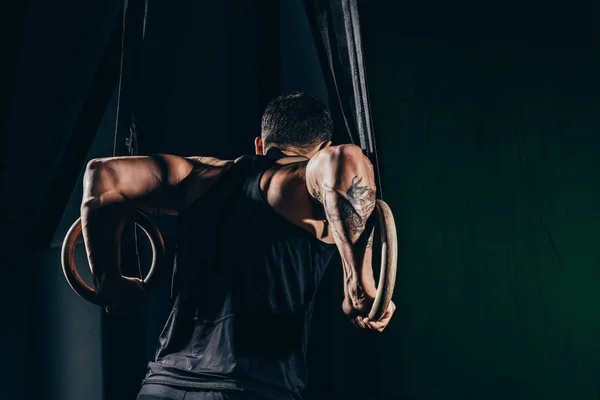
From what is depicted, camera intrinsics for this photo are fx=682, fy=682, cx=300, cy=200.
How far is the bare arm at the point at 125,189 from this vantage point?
170cm

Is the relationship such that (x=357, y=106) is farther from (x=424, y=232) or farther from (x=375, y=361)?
(x=375, y=361)

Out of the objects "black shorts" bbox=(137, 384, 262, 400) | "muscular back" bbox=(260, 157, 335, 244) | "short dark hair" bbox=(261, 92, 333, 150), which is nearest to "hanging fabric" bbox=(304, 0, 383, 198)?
"short dark hair" bbox=(261, 92, 333, 150)

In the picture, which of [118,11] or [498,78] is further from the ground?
[118,11]

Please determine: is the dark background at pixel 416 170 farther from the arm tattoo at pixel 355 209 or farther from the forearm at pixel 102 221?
the arm tattoo at pixel 355 209

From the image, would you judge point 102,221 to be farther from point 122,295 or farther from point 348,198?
point 348,198

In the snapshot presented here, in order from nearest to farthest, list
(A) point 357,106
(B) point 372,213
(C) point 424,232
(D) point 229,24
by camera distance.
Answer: (B) point 372,213 → (A) point 357,106 → (D) point 229,24 → (C) point 424,232

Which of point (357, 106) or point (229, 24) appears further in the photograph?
point (229, 24)

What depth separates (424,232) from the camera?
3201 mm

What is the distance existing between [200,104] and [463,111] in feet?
3.88

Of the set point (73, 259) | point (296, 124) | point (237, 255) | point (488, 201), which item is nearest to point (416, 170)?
point (488, 201)

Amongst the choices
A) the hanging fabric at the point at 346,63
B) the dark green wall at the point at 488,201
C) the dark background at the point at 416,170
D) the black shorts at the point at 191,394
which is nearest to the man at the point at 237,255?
the black shorts at the point at 191,394

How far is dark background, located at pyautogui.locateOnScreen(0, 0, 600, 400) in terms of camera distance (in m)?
2.65

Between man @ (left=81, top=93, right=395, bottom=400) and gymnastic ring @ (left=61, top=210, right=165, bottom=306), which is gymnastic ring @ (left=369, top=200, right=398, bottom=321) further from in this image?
gymnastic ring @ (left=61, top=210, right=165, bottom=306)

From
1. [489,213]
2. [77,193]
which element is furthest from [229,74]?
[489,213]
